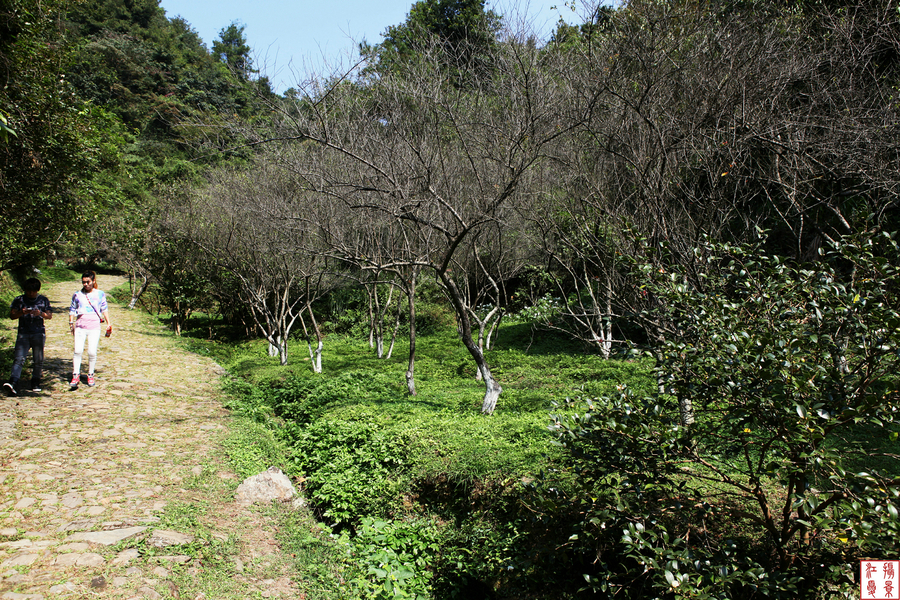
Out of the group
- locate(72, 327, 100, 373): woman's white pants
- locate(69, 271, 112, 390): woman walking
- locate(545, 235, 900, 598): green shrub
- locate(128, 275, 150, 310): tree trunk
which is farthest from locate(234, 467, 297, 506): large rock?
locate(128, 275, 150, 310): tree trunk

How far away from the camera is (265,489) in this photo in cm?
556

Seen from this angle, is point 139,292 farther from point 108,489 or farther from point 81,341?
point 108,489

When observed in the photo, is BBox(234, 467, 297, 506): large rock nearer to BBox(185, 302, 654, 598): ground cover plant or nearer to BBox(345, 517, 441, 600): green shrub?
BBox(185, 302, 654, 598): ground cover plant

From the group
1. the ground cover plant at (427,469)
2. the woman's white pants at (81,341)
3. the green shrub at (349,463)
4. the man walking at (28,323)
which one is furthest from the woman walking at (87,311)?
the green shrub at (349,463)

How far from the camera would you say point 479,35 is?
27.6 feet

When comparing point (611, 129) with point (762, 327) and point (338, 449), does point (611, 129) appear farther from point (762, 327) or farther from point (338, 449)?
point (338, 449)

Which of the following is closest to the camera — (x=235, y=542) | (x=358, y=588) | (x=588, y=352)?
(x=358, y=588)

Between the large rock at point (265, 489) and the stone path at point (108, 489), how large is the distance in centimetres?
17

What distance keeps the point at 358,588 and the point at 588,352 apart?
10279 mm

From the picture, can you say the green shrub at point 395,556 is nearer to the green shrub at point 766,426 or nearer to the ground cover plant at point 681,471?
the ground cover plant at point 681,471

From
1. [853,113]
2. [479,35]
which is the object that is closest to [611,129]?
A: [479,35]

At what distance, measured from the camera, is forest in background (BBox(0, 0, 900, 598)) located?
292 centimetres

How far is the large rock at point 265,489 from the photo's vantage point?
5.41 m

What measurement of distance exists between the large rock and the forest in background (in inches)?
19.2
